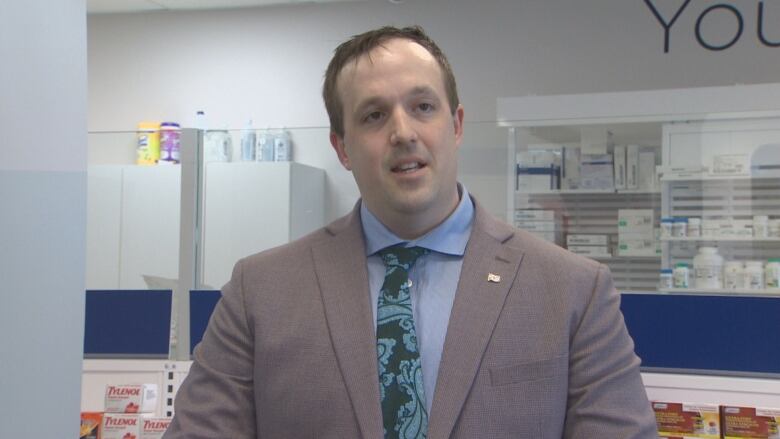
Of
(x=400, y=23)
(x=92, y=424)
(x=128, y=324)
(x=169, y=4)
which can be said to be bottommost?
(x=92, y=424)

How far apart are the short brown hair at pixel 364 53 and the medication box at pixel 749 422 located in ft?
3.67

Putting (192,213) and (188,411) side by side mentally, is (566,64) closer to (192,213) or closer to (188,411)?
(192,213)

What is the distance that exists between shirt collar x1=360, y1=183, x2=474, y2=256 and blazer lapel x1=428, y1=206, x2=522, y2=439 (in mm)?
27

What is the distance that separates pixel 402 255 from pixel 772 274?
9.30 ft

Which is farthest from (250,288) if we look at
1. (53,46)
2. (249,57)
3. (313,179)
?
(249,57)

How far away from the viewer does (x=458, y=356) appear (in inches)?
50.7

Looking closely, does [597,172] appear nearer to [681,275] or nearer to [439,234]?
[681,275]

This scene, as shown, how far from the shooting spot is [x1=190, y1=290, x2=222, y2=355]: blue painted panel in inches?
95.5

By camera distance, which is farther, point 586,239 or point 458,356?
point 586,239

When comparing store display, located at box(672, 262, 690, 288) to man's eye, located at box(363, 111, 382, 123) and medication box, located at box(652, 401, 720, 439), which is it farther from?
man's eye, located at box(363, 111, 382, 123)

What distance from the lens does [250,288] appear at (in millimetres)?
1436

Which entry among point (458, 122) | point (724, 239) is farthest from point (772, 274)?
point (458, 122)

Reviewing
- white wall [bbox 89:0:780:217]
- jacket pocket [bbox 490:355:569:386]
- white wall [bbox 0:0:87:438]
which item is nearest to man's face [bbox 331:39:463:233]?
jacket pocket [bbox 490:355:569:386]

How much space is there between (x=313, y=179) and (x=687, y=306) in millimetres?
1189
